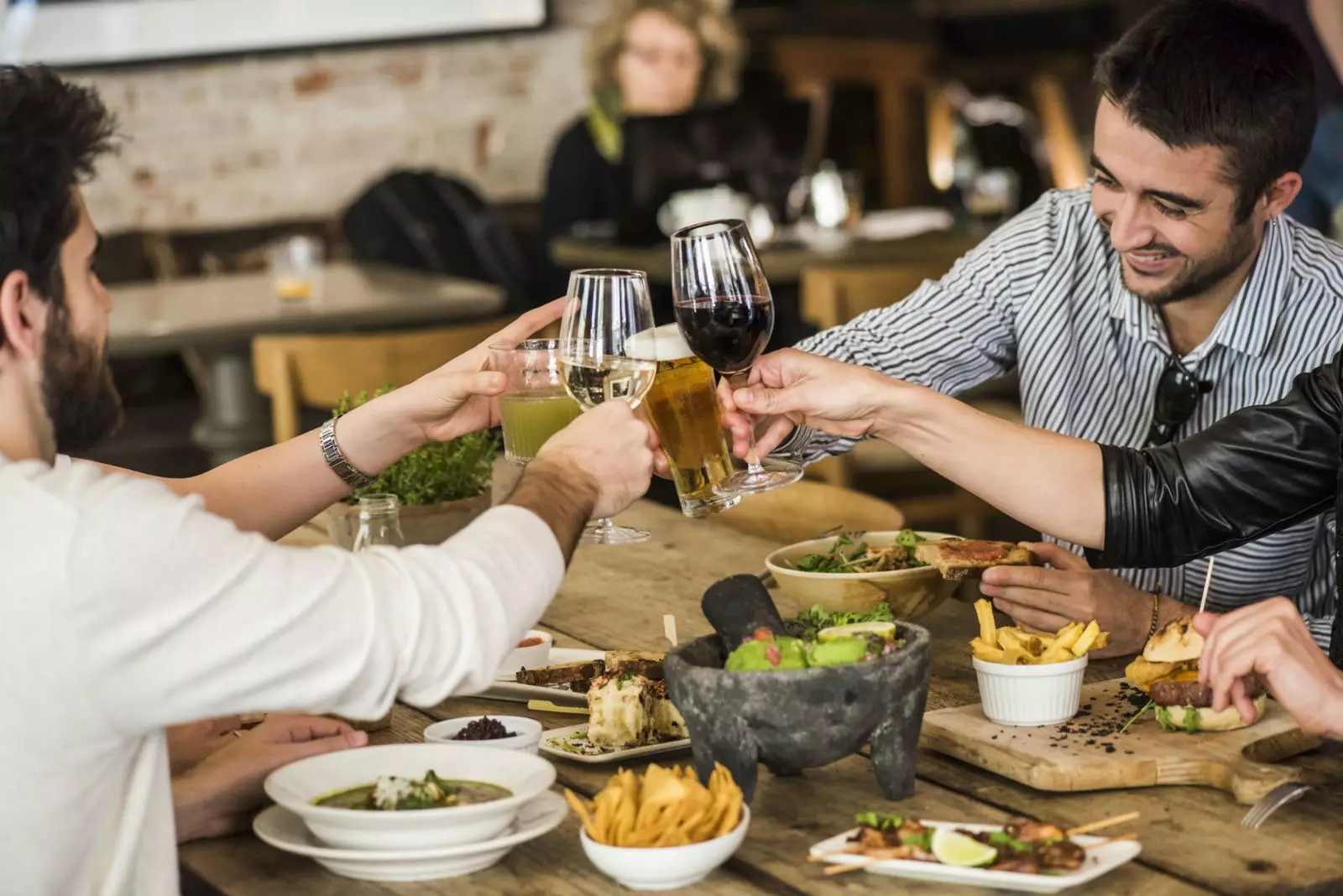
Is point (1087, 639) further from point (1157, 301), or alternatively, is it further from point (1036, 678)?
point (1157, 301)

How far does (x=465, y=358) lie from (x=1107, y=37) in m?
5.96

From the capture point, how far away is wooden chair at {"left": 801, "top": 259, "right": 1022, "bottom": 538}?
12.6 ft

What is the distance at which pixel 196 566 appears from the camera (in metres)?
1.22

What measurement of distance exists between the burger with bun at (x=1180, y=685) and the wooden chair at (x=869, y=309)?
194cm

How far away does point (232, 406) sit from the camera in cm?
456

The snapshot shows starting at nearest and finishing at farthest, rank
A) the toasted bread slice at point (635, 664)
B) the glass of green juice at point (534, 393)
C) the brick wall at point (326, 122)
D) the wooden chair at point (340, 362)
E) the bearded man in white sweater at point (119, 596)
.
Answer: the bearded man in white sweater at point (119, 596) < the toasted bread slice at point (635, 664) < the glass of green juice at point (534, 393) < the wooden chair at point (340, 362) < the brick wall at point (326, 122)

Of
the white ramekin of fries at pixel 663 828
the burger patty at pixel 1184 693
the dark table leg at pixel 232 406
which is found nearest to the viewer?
the white ramekin of fries at pixel 663 828

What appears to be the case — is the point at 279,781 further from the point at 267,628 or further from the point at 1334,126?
the point at 1334,126

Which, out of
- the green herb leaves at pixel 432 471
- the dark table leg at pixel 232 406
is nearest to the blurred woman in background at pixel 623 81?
the dark table leg at pixel 232 406

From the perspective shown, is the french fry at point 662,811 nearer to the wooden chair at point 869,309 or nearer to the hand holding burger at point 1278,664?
the hand holding burger at point 1278,664

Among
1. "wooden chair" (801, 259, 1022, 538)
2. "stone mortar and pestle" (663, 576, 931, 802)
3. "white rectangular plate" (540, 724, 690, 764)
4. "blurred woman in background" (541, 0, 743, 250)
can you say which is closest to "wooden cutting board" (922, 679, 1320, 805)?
"stone mortar and pestle" (663, 576, 931, 802)

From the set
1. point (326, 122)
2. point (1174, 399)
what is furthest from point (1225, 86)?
point (326, 122)

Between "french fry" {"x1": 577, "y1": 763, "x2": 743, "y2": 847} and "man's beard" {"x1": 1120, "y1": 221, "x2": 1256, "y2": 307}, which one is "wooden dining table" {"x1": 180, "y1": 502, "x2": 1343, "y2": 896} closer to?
"french fry" {"x1": 577, "y1": 763, "x2": 743, "y2": 847}

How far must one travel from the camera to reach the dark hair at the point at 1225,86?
6.93ft
